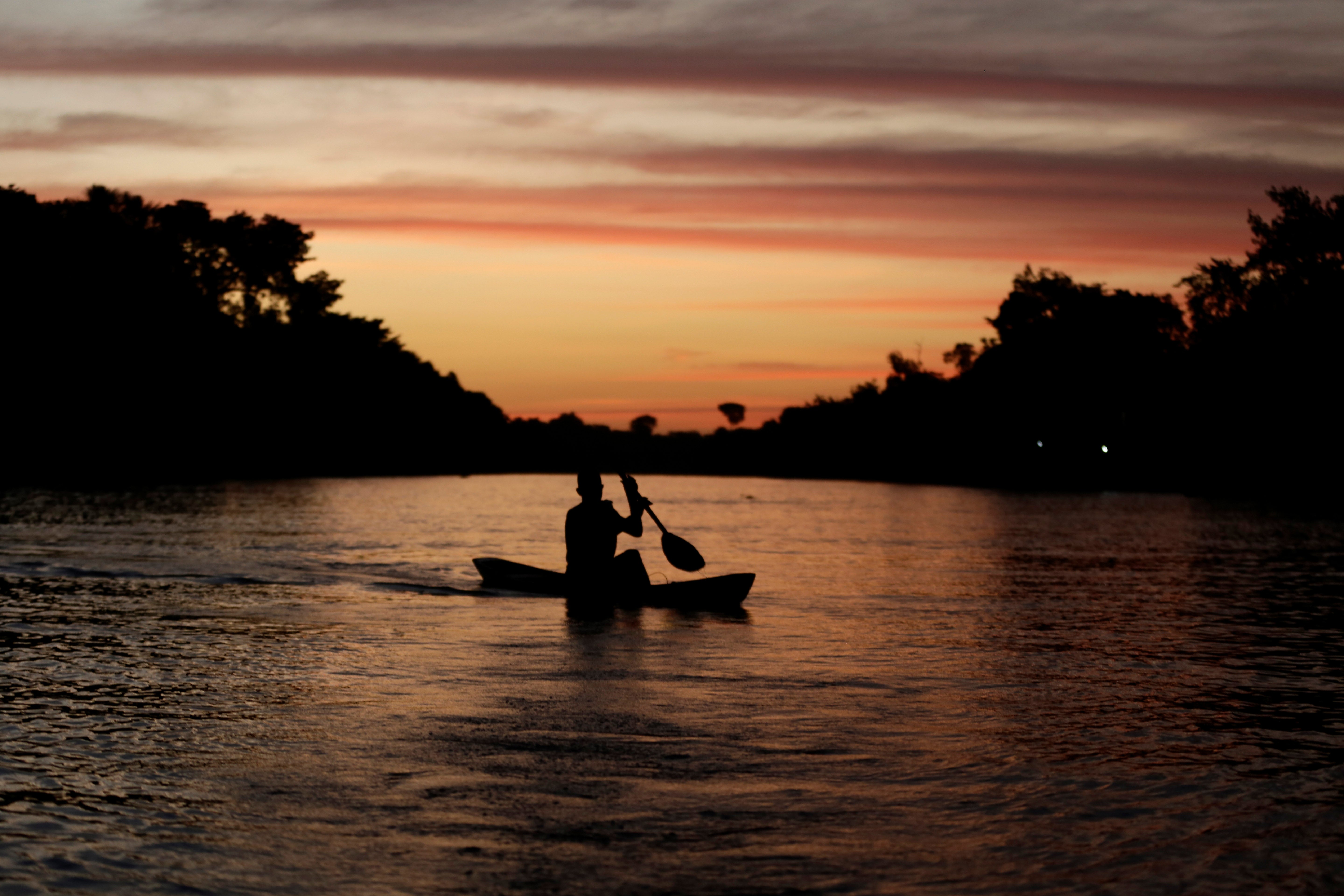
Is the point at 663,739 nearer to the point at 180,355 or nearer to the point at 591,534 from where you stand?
the point at 591,534

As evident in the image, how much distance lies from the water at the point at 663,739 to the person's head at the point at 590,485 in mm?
1956

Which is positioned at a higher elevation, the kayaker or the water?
the kayaker

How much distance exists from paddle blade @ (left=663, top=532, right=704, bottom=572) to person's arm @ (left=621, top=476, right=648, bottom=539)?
256 cm

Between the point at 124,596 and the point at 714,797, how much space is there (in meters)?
15.6

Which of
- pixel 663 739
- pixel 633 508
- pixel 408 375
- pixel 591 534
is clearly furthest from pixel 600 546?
pixel 408 375

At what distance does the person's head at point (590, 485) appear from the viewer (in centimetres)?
1983

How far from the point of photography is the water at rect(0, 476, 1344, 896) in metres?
7.22

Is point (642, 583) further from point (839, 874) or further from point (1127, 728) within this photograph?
point (839, 874)

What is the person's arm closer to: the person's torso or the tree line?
the person's torso

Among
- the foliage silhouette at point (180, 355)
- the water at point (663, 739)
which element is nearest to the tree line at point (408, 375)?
the foliage silhouette at point (180, 355)

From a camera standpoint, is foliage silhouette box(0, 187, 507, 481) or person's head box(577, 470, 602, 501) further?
foliage silhouette box(0, 187, 507, 481)

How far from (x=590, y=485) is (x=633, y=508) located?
990 mm

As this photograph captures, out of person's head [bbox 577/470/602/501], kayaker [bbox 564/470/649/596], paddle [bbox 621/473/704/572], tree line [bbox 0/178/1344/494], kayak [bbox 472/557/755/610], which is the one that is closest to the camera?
person's head [bbox 577/470/602/501]

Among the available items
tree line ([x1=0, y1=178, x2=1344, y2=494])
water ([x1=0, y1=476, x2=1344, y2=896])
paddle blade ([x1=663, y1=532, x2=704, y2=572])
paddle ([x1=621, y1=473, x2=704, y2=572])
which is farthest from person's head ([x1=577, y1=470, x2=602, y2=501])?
tree line ([x1=0, y1=178, x2=1344, y2=494])
